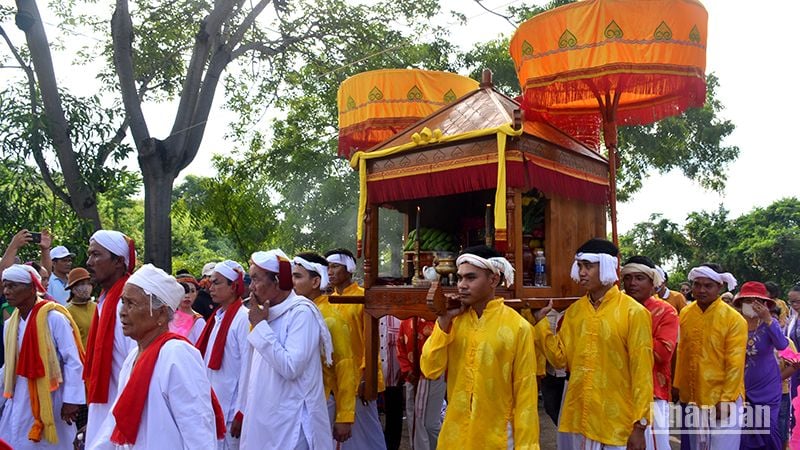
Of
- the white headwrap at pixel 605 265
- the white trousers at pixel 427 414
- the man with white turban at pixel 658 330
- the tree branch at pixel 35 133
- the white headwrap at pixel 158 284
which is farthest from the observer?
the tree branch at pixel 35 133

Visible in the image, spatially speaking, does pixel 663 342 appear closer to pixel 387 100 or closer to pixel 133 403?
pixel 387 100

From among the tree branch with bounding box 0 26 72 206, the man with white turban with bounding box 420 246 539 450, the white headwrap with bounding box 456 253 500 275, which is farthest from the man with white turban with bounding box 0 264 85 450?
the tree branch with bounding box 0 26 72 206

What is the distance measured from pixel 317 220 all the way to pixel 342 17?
609cm

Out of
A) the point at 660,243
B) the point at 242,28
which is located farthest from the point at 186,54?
the point at 660,243

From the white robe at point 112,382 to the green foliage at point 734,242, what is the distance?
73.7ft

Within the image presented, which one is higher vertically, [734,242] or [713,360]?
[734,242]

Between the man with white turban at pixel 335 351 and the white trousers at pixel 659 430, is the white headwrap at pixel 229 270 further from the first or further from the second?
the white trousers at pixel 659 430

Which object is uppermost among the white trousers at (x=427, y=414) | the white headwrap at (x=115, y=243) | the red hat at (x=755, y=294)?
the white headwrap at (x=115, y=243)

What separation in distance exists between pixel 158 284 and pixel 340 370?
2.29m

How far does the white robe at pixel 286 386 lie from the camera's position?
4.39 m

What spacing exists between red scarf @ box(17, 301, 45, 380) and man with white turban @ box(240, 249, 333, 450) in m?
1.71

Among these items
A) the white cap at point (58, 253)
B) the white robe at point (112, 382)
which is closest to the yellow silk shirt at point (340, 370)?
the white robe at point (112, 382)

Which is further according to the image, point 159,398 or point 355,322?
point 355,322

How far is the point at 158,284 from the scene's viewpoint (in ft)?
11.0
